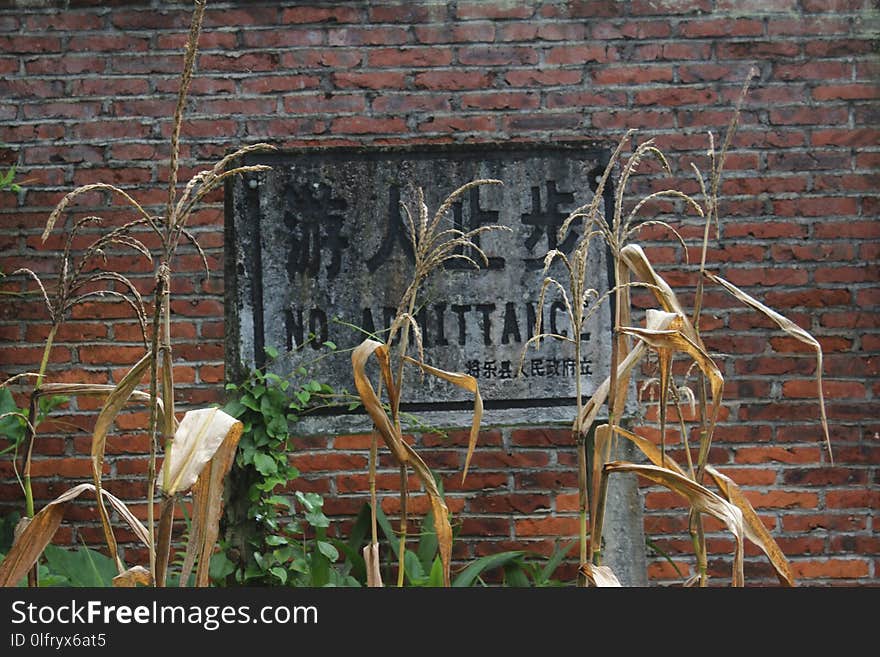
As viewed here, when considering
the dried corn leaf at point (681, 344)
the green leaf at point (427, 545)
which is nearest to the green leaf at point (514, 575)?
the green leaf at point (427, 545)

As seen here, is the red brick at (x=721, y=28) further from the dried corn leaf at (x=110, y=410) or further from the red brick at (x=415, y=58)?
the dried corn leaf at (x=110, y=410)

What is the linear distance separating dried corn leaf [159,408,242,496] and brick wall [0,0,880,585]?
1558 mm

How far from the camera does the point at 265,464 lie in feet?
6.03

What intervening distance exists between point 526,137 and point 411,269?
2.65 ft

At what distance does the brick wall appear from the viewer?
268cm

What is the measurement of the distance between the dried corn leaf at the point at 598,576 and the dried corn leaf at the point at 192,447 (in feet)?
1.49

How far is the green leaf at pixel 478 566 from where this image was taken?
7.31 feet

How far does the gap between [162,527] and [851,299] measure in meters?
2.12

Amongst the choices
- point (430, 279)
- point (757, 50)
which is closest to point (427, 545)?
point (430, 279)

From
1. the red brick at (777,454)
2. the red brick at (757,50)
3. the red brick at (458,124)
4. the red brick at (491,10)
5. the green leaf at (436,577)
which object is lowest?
the green leaf at (436,577)

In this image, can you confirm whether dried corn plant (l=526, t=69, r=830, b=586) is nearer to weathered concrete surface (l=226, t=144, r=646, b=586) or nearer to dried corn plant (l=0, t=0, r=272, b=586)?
dried corn plant (l=0, t=0, r=272, b=586)

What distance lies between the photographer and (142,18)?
8.82ft

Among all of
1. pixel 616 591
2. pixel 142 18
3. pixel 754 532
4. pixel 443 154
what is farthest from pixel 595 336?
pixel 142 18

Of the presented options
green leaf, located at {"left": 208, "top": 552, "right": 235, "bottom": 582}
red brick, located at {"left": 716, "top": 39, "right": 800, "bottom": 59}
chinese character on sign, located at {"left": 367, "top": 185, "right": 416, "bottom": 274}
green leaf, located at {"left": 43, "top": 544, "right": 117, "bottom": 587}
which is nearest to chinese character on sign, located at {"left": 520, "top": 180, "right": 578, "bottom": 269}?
chinese character on sign, located at {"left": 367, "top": 185, "right": 416, "bottom": 274}
